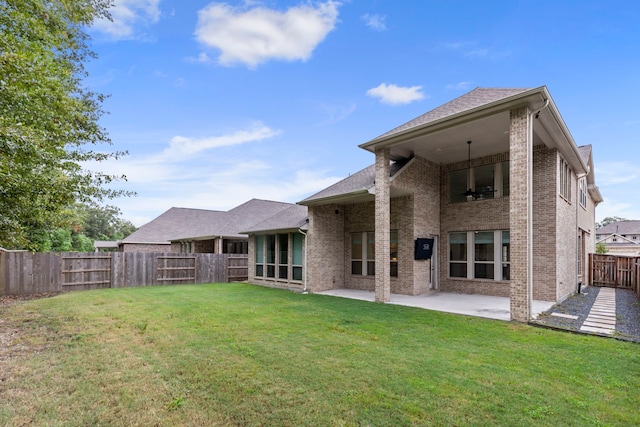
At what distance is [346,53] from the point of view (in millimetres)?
14344

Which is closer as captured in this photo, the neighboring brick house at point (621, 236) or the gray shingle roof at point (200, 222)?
the gray shingle roof at point (200, 222)

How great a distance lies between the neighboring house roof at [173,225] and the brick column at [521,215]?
759 inches

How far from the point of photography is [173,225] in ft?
86.1

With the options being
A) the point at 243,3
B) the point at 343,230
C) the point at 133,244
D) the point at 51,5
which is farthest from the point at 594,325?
the point at 133,244

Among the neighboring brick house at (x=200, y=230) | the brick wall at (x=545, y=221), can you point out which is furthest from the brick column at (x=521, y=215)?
the neighboring brick house at (x=200, y=230)

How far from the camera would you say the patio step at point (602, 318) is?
6.51 meters

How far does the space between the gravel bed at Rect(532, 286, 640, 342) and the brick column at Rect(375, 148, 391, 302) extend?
4.01 meters

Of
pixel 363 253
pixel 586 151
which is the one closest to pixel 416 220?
pixel 363 253

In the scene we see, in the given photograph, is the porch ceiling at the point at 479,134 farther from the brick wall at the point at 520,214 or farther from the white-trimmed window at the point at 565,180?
the brick wall at the point at 520,214

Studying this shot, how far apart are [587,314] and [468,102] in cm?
623

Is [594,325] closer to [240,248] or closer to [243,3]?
[243,3]

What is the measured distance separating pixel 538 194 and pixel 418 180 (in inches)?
145

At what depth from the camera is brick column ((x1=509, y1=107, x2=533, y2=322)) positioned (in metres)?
7.10

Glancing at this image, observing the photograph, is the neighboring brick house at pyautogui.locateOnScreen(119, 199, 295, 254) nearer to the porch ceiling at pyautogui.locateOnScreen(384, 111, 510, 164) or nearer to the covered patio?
the covered patio
